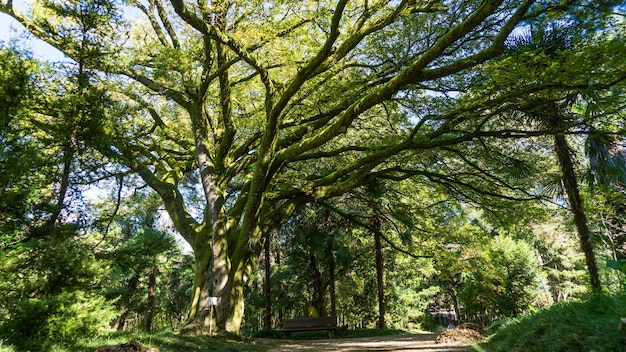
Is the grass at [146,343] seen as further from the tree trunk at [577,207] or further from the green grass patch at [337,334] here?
the tree trunk at [577,207]

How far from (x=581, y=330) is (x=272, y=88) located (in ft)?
22.5

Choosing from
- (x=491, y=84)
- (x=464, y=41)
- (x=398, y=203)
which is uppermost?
(x=464, y=41)

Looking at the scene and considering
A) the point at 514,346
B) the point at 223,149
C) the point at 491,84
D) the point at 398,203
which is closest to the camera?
Answer: the point at 514,346

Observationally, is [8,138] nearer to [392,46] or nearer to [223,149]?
[223,149]

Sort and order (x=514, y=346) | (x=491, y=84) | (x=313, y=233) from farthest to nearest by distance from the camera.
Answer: (x=313, y=233)
(x=491, y=84)
(x=514, y=346)

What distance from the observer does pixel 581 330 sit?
2.64 metres

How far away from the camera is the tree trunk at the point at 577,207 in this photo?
5.73 metres

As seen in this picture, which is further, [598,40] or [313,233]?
[313,233]

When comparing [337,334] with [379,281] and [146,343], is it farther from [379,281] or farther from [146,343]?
[146,343]

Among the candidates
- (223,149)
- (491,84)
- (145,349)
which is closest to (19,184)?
(145,349)

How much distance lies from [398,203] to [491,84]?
5443mm

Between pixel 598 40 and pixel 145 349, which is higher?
pixel 598 40

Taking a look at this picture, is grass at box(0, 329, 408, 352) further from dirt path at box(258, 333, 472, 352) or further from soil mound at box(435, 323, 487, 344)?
soil mound at box(435, 323, 487, 344)

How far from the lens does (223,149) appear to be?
32.8 feet
